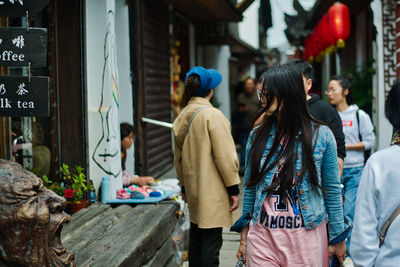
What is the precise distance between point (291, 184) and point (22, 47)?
204 cm

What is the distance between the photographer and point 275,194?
10.7 ft

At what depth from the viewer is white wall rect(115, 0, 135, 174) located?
29.0ft

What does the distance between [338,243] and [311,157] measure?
54 centimetres

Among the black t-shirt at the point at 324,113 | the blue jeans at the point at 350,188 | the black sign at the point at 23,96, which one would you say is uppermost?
the black sign at the point at 23,96

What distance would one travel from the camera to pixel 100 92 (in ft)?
22.6

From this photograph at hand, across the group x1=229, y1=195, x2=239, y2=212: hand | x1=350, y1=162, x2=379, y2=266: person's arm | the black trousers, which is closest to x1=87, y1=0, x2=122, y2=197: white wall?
the black trousers

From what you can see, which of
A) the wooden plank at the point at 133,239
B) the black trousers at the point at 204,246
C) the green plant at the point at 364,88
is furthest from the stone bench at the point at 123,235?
the green plant at the point at 364,88

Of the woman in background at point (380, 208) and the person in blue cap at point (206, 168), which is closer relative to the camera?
the woman in background at point (380, 208)

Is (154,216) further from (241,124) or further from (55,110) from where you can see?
(241,124)

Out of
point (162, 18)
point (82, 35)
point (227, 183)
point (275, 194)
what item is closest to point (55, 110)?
point (82, 35)

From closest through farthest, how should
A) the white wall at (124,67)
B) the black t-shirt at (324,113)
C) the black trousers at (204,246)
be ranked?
the black t-shirt at (324,113), the black trousers at (204,246), the white wall at (124,67)

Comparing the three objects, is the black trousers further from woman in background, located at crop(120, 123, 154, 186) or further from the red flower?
woman in background, located at crop(120, 123, 154, 186)

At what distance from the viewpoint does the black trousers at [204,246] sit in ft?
16.7

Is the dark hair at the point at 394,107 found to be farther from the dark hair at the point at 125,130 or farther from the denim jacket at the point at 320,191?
the dark hair at the point at 125,130
